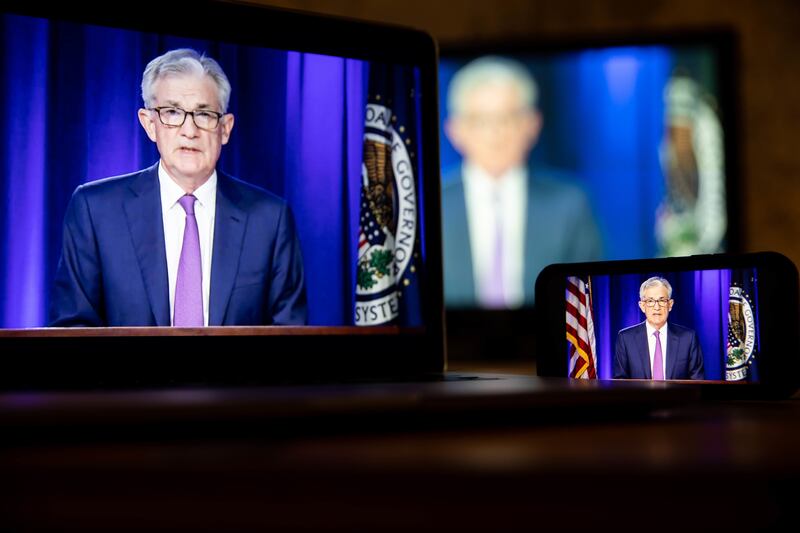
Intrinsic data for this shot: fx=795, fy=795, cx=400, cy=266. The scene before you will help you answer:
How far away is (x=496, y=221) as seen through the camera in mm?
1849

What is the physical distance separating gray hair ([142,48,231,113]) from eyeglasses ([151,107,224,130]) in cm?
1

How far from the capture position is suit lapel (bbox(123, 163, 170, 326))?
0.66m

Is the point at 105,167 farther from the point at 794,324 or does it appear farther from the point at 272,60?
the point at 794,324

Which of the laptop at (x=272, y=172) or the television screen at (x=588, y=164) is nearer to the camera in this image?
the laptop at (x=272, y=172)

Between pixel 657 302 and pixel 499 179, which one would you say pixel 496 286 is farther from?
pixel 657 302

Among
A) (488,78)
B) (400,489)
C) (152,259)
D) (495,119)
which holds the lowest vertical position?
(400,489)

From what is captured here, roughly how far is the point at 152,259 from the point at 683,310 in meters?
0.45

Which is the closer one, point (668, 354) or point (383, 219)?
point (668, 354)

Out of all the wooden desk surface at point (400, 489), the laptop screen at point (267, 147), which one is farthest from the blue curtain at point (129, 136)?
the wooden desk surface at point (400, 489)

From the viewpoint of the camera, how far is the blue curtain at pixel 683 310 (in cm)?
66

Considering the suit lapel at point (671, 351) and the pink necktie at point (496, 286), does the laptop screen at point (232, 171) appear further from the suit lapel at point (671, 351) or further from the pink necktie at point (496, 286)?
the pink necktie at point (496, 286)

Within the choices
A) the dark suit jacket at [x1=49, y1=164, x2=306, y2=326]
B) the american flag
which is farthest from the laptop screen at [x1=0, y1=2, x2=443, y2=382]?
the american flag

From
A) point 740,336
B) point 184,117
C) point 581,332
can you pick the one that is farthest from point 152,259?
point 740,336

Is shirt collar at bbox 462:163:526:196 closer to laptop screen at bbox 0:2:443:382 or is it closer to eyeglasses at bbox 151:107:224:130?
laptop screen at bbox 0:2:443:382
